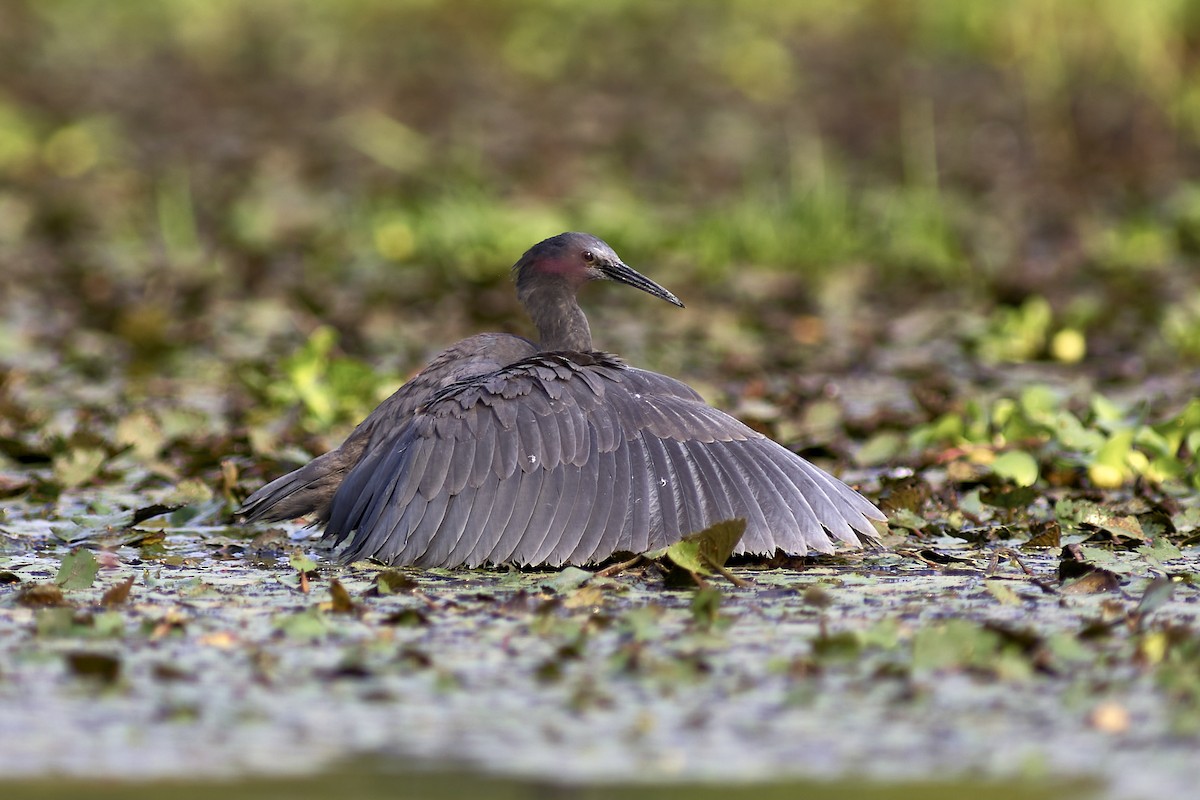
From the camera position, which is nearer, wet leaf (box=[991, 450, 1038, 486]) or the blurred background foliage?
wet leaf (box=[991, 450, 1038, 486])

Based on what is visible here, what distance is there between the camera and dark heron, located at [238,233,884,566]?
5.30 metres

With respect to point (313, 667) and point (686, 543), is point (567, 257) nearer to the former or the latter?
point (686, 543)

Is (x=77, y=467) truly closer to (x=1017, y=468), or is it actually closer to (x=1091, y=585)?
(x=1017, y=468)

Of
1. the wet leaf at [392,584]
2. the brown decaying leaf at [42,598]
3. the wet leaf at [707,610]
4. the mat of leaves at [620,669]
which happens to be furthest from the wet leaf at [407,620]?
the brown decaying leaf at [42,598]

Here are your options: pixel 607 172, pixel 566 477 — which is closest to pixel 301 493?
pixel 566 477

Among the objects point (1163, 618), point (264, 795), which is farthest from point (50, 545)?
point (1163, 618)

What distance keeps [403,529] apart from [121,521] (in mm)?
1320

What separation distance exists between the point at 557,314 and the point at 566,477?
1143 mm

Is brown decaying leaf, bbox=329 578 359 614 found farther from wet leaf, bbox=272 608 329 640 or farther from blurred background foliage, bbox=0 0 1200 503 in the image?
blurred background foliage, bbox=0 0 1200 503

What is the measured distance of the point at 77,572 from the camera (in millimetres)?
5035

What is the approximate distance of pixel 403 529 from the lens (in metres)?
5.35

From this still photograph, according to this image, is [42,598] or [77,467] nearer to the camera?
[42,598]

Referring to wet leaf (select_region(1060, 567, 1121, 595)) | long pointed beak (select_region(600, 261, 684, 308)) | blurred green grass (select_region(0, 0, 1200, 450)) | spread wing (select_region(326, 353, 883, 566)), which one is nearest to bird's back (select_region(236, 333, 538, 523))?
spread wing (select_region(326, 353, 883, 566))

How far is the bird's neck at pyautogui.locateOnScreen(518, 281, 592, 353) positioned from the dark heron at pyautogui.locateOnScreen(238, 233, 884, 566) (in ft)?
1.98
